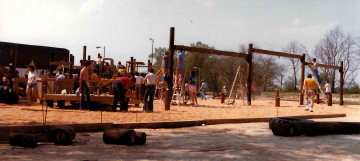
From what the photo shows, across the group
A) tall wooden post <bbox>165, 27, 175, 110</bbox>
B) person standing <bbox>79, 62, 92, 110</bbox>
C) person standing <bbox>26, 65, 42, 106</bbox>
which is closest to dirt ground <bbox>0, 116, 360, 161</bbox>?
person standing <bbox>79, 62, 92, 110</bbox>

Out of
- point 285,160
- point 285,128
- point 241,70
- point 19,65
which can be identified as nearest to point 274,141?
point 285,128

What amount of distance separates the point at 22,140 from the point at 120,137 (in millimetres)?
1632

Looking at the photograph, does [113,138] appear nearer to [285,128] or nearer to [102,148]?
[102,148]

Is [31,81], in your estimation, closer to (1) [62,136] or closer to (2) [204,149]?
(1) [62,136]

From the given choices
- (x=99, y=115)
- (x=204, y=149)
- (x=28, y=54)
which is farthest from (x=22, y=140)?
(x=28, y=54)

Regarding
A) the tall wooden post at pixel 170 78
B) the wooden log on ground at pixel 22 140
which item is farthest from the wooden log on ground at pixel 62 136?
the tall wooden post at pixel 170 78

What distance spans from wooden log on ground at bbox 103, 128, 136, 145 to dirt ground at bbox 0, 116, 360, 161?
15 cm

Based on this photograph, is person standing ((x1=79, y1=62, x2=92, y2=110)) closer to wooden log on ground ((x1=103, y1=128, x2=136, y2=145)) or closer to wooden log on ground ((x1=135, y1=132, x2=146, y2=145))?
wooden log on ground ((x1=103, y1=128, x2=136, y2=145))

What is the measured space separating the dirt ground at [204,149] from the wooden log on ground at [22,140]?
0.12 metres

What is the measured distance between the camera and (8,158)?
521cm

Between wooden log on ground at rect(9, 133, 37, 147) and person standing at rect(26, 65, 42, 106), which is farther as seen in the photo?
person standing at rect(26, 65, 42, 106)

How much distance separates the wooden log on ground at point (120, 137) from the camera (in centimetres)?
652

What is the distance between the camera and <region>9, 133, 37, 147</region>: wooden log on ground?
243 inches

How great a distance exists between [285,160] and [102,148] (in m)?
2.98
